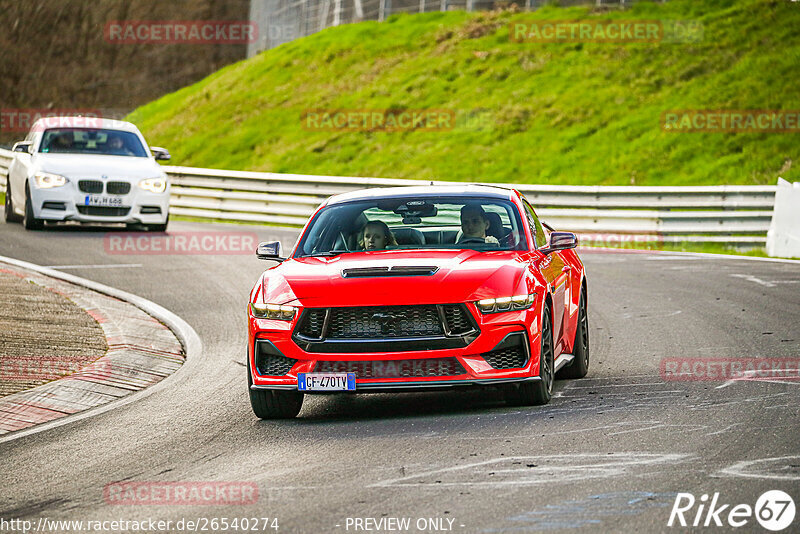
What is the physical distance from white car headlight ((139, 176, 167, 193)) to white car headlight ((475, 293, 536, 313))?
13489 mm

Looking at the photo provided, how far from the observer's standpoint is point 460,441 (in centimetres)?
714

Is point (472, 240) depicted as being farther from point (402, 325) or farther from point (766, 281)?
point (766, 281)

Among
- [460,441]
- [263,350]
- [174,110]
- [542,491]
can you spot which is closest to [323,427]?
[263,350]

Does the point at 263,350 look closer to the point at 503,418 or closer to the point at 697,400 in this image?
the point at 503,418

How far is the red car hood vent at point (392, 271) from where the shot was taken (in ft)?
25.6

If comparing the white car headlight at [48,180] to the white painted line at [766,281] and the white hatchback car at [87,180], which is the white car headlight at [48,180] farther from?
the white painted line at [766,281]

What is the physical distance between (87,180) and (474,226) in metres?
12.4

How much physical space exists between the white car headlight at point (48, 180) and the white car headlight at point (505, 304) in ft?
44.8

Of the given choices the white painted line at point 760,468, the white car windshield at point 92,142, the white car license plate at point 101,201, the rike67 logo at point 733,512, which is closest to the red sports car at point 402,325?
the white painted line at point 760,468

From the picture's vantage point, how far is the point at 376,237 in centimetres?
886

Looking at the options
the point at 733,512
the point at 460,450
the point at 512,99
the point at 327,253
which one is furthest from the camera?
the point at 512,99

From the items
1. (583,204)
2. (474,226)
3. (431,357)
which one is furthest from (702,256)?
(431,357)

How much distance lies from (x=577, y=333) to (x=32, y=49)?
64287mm

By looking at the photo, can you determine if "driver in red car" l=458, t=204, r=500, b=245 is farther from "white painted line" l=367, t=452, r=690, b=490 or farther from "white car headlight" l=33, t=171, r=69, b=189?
"white car headlight" l=33, t=171, r=69, b=189
